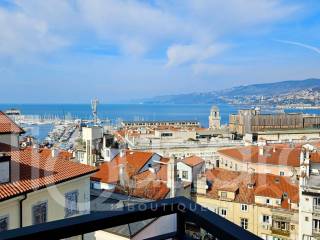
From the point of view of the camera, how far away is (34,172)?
547 centimetres

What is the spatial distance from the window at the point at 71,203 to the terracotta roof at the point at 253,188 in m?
6.61

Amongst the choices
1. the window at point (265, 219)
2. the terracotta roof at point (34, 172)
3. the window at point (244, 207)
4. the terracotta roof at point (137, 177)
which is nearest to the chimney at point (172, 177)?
the terracotta roof at point (137, 177)

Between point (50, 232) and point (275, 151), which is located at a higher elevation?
point (50, 232)

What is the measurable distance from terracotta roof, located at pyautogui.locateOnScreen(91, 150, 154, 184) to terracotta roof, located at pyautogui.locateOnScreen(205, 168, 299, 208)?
273 centimetres

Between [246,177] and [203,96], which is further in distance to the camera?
[203,96]

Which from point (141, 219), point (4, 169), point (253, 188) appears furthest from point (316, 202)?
point (141, 219)

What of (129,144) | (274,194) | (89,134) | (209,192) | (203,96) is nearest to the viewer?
(274,194)

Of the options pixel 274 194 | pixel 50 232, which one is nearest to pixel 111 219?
pixel 50 232

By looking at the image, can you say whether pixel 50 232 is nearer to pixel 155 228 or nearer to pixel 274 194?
pixel 155 228

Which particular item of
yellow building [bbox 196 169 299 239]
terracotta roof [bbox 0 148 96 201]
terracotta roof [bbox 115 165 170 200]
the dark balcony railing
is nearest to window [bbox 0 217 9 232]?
terracotta roof [bbox 0 148 96 201]

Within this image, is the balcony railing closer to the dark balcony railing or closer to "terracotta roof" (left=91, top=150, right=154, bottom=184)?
"terracotta roof" (left=91, top=150, right=154, bottom=184)

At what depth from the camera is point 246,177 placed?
12758 mm

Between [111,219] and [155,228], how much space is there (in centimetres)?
22

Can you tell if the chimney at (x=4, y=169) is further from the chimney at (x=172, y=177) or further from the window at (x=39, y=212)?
the chimney at (x=172, y=177)
